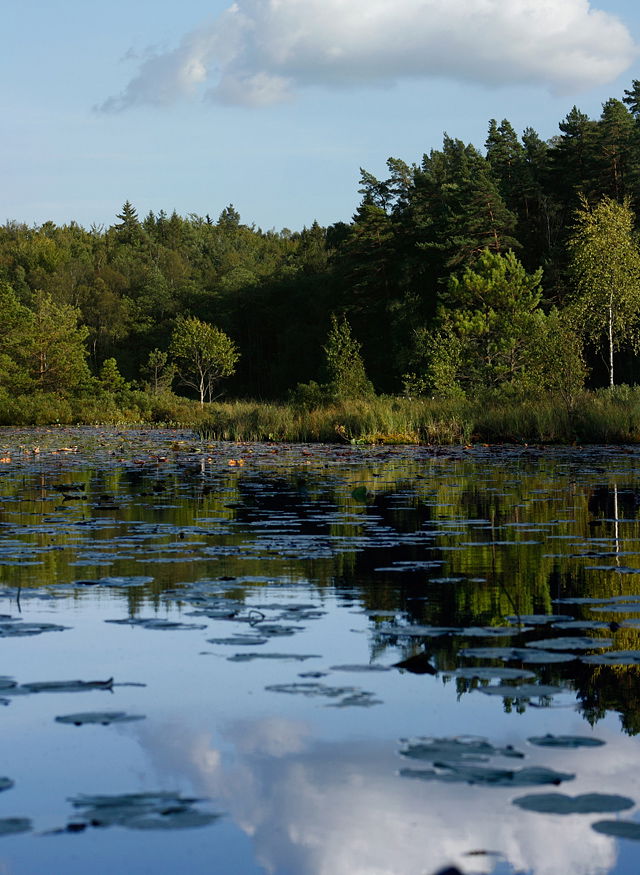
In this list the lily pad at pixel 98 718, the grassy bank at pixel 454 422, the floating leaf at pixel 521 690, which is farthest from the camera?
the grassy bank at pixel 454 422

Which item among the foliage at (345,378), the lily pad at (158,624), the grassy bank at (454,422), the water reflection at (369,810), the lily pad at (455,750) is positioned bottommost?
the water reflection at (369,810)

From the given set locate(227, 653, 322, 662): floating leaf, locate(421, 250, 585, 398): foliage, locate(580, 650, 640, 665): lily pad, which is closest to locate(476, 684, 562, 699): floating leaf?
locate(580, 650, 640, 665): lily pad

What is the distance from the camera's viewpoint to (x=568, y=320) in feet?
99.1

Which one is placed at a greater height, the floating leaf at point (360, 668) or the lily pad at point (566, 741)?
the floating leaf at point (360, 668)

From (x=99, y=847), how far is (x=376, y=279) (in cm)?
6603

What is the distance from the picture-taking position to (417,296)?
6253 centimetres

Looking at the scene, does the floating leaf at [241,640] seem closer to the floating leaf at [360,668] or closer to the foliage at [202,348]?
the floating leaf at [360,668]

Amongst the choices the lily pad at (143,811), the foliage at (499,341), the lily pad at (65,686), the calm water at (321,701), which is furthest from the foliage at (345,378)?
the lily pad at (143,811)

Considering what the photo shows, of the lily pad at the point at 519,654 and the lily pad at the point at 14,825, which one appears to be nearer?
the lily pad at the point at 14,825

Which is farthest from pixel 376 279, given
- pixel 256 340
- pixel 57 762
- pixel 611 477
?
pixel 57 762

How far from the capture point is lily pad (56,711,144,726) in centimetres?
333

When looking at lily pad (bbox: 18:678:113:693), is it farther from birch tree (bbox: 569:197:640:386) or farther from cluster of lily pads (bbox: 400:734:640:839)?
birch tree (bbox: 569:197:640:386)

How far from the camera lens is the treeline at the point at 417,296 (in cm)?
3953

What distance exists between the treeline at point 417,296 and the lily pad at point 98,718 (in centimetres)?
2351
